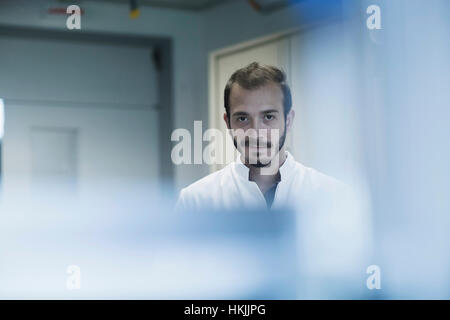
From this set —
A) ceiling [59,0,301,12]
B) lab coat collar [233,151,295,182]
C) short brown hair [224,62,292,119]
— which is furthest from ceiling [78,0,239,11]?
lab coat collar [233,151,295,182]

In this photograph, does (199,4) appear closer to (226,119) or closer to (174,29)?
(174,29)

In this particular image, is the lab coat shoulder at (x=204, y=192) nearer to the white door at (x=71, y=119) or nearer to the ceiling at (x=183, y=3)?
the white door at (x=71, y=119)

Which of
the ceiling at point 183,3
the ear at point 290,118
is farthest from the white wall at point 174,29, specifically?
the ear at point 290,118

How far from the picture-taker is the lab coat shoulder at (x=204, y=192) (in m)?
1.06

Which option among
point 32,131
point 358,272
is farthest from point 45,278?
point 358,272

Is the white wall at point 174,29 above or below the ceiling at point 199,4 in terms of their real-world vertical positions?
below

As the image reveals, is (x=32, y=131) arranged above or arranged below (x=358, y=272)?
above

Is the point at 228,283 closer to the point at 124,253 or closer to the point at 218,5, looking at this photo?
the point at 124,253

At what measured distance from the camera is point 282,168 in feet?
3.52

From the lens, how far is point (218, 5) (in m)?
1.14

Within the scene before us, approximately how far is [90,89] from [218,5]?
0.25 metres

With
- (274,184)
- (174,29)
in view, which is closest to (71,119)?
(174,29)

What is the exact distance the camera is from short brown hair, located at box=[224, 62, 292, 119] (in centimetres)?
107
